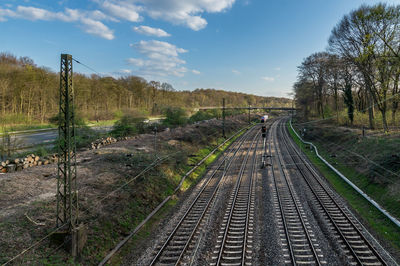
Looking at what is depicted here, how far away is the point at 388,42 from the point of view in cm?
2609

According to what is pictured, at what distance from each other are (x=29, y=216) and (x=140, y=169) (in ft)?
A: 30.6

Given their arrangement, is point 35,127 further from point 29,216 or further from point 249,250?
point 249,250

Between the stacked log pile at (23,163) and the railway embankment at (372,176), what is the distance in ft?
77.1

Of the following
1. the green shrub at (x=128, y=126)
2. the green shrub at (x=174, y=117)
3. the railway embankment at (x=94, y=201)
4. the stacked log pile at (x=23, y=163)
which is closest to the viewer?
the railway embankment at (x=94, y=201)

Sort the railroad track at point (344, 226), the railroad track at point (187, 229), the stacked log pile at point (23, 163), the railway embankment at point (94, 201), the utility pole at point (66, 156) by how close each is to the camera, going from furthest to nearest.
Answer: the stacked log pile at point (23, 163) → the railroad track at point (187, 229) → the railroad track at point (344, 226) → the railway embankment at point (94, 201) → the utility pole at point (66, 156)

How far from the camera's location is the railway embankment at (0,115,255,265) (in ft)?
30.6

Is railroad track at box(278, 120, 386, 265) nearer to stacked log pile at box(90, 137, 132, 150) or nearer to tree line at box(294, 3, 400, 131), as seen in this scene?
tree line at box(294, 3, 400, 131)

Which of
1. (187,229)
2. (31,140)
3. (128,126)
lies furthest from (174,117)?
(187,229)

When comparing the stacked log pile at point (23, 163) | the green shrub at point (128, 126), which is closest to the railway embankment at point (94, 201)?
the stacked log pile at point (23, 163)

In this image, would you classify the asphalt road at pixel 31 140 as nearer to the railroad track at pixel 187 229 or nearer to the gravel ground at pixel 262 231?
the railroad track at pixel 187 229

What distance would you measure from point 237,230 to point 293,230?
9.75 ft

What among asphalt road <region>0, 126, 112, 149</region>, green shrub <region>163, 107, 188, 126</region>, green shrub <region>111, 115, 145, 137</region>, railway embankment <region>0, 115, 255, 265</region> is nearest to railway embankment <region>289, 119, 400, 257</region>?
railway embankment <region>0, 115, 255, 265</region>

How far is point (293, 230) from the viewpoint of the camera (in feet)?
41.0

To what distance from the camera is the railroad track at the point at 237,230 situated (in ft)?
33.6
